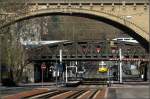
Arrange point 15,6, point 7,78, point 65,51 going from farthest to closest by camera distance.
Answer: point 65,51
point 7,78
point 15,6

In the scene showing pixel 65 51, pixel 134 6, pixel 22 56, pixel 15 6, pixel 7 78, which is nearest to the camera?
pixel 15 6

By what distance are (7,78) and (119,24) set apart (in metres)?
17.2

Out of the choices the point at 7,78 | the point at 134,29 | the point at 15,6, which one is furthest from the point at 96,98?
the point at 7,78

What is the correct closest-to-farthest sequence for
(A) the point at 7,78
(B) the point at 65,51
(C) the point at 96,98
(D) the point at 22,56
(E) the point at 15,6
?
(C) the point at 96,98
(E) the point at 15,6
(A) the point at 7,78
(D) the point at 22,56
(B) the point at 65,51

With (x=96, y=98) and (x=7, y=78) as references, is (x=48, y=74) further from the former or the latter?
(x=96, y=98)

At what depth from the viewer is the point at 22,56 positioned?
257 ft

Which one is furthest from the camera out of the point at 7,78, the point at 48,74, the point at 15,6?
the point at 48,74

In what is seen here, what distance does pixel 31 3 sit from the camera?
6725 cm

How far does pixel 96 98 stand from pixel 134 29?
3197cm

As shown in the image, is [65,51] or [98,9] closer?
[98,9]

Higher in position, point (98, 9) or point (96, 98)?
point (98, 9)

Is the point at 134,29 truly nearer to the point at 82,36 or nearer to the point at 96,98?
the point at 96,98

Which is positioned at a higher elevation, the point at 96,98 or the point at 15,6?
the point at 15,6

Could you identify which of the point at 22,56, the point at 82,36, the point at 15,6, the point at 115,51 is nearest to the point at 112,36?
the point at 82,36
